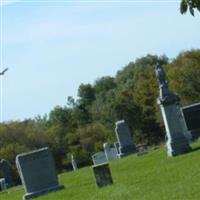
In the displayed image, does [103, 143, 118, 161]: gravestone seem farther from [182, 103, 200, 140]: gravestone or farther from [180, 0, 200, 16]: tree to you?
[180, 0, 200, 16]: tree

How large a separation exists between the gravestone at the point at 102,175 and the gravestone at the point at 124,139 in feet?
67.9

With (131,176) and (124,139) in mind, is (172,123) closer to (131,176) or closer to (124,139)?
(131,176)

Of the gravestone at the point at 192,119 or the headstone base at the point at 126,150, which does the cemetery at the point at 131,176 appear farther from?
the headstone base at the point at 126,150

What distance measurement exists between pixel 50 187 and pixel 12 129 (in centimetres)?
7470

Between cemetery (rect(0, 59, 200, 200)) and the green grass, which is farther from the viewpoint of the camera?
cemetery (rect(0, 59, 200, 200))

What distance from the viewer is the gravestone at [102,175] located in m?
19.5

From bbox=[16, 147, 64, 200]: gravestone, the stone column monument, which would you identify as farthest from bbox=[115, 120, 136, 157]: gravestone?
bbox=[16, 147, 64, 200]: gravestone

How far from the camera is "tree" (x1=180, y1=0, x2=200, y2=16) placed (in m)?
11.0

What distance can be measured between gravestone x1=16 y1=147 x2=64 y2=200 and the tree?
13.2 metres

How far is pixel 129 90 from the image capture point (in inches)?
4122

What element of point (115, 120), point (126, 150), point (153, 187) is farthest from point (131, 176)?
point (115, 120)

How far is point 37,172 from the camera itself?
23.7 meters

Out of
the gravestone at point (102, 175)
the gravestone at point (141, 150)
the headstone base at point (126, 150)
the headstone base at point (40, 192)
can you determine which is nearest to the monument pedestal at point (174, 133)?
the headstone base at point (40, 192)

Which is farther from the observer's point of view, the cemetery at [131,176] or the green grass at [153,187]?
the cemetery at [131,176]
